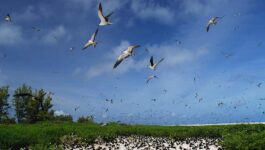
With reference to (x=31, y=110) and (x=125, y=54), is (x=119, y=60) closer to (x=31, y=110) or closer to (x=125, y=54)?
(x=125, y=54)

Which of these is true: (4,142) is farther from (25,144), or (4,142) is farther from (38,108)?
(38,108)

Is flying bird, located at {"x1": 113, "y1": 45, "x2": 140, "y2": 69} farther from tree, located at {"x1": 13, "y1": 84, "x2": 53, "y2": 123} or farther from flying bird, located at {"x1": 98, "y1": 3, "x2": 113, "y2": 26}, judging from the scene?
tree, located at {"x1": 13, "y1": 84, "x2": 53, "y2": 123}

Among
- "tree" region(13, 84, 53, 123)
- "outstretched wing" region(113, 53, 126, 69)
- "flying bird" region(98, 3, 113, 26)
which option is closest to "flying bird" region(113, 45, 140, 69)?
"outstretched wing" region(113, 53, 126, 69)

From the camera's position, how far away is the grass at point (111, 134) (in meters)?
21.8

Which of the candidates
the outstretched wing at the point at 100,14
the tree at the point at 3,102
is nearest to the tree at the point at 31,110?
the tree at the point at 3,102

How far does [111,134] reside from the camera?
31469mm

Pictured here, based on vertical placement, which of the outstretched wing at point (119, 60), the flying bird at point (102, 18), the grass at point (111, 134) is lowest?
the grass at point (111, 134)

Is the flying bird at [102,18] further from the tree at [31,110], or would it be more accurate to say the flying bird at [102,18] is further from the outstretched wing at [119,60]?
the tree at [31,110]

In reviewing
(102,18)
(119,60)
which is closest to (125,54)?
(119,60)

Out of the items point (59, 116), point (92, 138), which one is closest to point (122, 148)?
point (92, 138)

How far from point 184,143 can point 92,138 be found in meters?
6.28

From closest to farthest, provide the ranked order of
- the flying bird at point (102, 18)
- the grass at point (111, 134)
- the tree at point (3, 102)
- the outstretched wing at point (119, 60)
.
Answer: the outstretched wing at point (119, 60)
the flying bird at point (102, 18)
the grass at point (111, 134)
the tree at point (3, 102)

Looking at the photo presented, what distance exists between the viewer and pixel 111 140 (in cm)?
3105

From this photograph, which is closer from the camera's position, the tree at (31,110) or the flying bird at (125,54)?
the flying bird at (125,54)
